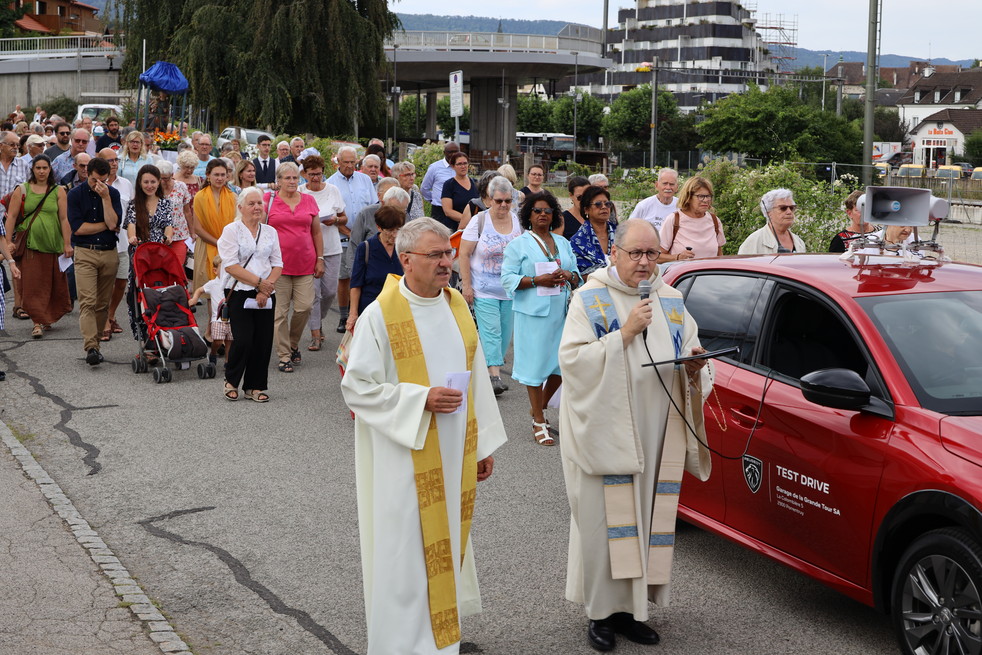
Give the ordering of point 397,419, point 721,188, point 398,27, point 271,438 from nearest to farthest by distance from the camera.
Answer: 1. point 397,419
2. point 271,438
3. point 721,188
4. point 398,27

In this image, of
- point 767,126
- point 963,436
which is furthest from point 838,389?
point 767,126

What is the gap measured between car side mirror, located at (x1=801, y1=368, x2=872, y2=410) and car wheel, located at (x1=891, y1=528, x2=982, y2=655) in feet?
2.06

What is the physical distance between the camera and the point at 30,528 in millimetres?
6855

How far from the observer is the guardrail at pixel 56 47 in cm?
7950

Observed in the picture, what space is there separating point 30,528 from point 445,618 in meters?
3.12

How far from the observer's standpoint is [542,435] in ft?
30.2

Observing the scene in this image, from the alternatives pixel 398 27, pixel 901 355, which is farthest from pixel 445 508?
pixel 398 27

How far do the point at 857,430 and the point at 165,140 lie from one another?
83.3ft

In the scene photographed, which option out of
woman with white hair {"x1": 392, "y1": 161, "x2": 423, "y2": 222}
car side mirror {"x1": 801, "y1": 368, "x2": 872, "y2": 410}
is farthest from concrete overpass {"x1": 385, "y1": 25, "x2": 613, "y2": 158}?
car side mirror {"x1": 801, "y1": 368, "x2": 872, "y2": 410}

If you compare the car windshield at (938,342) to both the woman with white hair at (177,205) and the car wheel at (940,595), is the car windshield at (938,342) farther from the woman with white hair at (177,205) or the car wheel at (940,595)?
the woman with white hair at (177,205)

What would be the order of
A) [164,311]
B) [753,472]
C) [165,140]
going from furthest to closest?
1. [165,140]
2. [164,311]
3. [753,472]

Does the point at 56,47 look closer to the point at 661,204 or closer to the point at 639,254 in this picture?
the point at 661,204

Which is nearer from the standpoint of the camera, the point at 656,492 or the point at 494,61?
the point at 656,492

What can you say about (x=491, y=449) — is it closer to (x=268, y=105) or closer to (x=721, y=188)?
(x=721, y=188)
